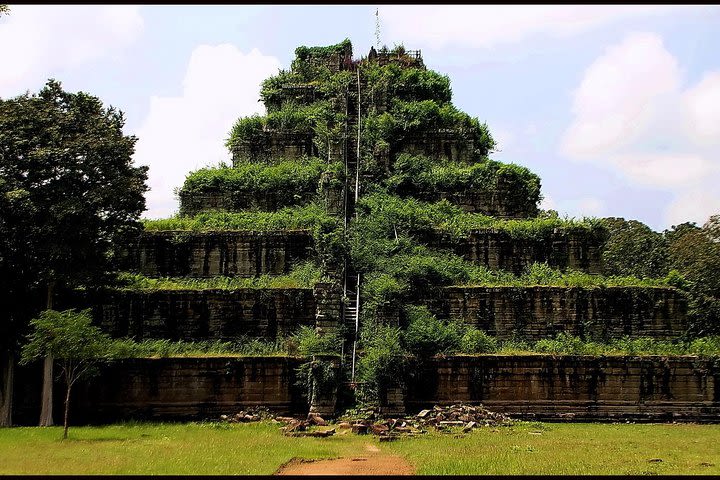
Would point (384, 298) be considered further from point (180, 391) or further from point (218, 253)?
point (218, 253)

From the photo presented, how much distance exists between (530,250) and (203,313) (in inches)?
475

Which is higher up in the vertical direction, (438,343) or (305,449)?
(438,343)

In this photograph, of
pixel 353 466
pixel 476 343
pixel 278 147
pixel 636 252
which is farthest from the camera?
pixel 636 252

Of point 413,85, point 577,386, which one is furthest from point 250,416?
point 413,85

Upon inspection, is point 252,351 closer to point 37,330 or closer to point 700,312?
point 37,330

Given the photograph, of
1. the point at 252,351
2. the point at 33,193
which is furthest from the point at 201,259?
the point at 33,193

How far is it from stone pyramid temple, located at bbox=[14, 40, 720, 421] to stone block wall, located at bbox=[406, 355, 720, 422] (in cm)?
4

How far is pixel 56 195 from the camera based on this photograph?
21766 millimetres

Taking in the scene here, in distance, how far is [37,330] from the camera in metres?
19.8

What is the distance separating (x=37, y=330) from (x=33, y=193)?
4.29 m

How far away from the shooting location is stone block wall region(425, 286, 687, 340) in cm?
2467

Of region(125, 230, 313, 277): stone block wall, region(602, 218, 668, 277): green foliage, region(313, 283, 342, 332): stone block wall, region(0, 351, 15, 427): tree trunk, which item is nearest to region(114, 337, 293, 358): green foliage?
region(313, 283, 342, 332): stone block wall

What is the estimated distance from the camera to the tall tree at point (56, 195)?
21.4m

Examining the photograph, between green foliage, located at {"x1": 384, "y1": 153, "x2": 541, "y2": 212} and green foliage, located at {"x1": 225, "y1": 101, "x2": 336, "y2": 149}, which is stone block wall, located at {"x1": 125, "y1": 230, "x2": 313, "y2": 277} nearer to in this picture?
green foliage, located at {"x1": 384, "y1": 153, "x2": 541, "y2": 212}
